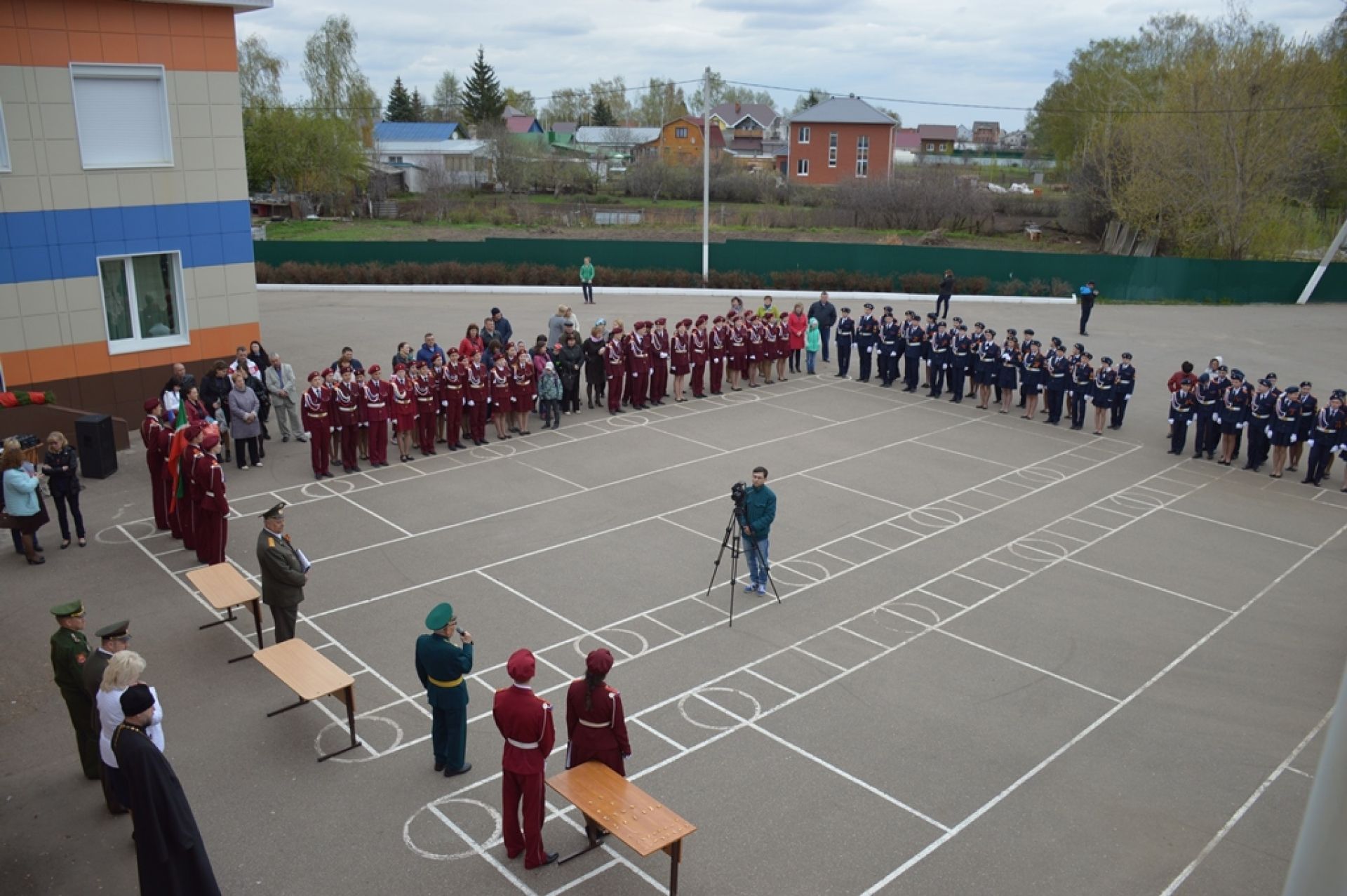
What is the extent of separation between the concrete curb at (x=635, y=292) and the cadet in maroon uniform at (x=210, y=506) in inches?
954

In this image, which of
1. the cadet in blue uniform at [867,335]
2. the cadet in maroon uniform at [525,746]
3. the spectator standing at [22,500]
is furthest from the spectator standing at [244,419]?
the cadet in blue uniform at [867,335]

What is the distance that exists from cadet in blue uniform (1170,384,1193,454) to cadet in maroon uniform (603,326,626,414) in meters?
11.2

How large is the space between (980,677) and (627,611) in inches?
169

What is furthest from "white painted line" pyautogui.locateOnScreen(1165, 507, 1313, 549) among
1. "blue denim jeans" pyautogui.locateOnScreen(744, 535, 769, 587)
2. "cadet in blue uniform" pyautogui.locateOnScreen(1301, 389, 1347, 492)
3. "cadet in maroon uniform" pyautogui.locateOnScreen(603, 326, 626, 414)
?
"cadet in maroon uniform" pyautogui.locateOnScreen(603, 326, 626, 414)

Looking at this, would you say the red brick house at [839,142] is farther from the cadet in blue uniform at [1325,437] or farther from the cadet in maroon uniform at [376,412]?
the cadet in maroon uniform at [376,412]

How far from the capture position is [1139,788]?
955 centimetres

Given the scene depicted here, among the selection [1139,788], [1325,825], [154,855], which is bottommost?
[1139,788]

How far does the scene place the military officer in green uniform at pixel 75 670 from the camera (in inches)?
340

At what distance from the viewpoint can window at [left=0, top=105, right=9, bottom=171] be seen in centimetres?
1755

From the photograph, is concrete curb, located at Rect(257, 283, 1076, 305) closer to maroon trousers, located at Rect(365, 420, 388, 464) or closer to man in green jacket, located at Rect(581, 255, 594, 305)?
man in green jacket, located at Rect(581, 255, 594, 305)

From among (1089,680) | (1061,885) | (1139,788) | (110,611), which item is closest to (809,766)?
(1061,885)

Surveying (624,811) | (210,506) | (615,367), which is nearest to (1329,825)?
(624,811)

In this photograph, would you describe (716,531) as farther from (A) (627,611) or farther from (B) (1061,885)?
(B) (1061,885)

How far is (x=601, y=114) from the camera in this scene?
343 ft
